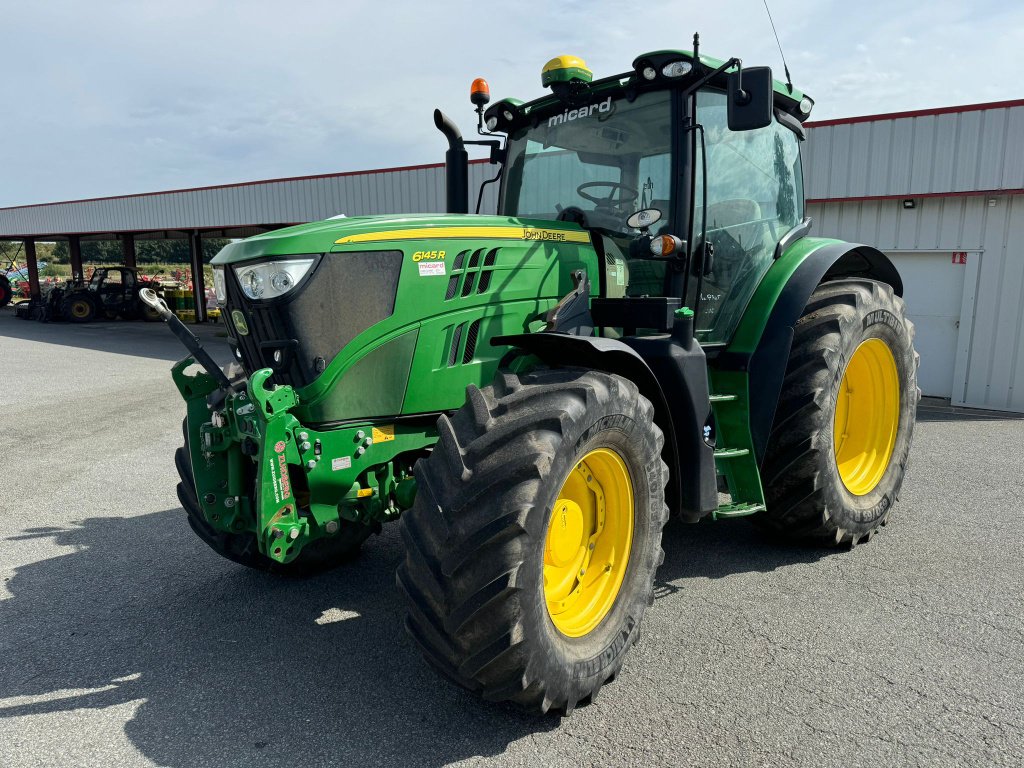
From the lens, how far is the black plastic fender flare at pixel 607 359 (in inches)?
115

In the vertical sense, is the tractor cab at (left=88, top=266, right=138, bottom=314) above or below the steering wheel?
below

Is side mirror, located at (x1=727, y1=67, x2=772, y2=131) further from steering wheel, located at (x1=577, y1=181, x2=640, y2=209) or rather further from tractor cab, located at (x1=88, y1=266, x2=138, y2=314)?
tractor cab, located at (x1=88, y1=266, x2=138, y2=314)

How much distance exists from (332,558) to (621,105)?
272 cm

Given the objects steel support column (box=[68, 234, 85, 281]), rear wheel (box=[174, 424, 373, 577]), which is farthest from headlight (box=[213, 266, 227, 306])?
steel support column (box=[68, 234, 85, 281])

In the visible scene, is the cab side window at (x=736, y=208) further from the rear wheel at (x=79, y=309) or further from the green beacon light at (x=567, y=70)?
the rear wheel at (x=79, y=309)

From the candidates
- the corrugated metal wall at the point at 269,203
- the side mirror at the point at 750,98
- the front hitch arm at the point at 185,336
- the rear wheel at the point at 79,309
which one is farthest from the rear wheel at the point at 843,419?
the rear wheel at the point at 79,309

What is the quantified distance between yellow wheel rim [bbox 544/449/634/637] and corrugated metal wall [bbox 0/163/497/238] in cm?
777

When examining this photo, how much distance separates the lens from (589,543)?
3.02 meters

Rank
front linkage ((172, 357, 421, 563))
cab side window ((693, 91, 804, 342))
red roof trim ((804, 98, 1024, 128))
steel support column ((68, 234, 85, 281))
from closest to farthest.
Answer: front linkage ((172, 357, 421, 563))
cab side window ((693, 91, 804, 342))
red roof trim ((804, 98, 1024, 128))
steel support column ((68, 234, 85, 281))

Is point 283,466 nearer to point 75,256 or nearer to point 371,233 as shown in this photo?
point 371,233

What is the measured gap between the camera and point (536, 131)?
13.8ft

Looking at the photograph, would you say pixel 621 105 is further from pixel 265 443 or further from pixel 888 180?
pixel 888 180

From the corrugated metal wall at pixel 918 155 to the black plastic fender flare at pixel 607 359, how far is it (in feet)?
24.1

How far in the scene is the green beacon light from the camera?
3801mm
